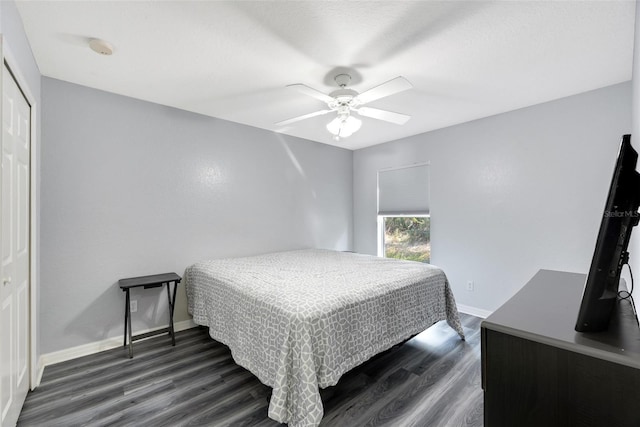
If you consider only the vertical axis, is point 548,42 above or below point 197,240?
above

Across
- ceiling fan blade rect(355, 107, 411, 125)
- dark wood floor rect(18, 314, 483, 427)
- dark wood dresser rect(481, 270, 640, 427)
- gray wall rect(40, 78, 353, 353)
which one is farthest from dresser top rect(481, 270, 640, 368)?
gray wall rect(40, 78, 353, 353)

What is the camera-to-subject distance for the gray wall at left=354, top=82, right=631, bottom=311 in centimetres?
269

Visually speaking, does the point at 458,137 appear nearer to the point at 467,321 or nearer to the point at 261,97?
the point at 467,321

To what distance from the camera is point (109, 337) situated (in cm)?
271

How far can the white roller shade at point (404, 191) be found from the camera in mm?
4055

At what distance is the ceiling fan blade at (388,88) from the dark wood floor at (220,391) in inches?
85.6

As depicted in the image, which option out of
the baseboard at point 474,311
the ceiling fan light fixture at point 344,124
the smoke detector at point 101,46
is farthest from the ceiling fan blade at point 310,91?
the baseboard at point 474,311

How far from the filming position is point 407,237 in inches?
173

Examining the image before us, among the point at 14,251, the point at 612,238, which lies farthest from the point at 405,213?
the point at 14,251

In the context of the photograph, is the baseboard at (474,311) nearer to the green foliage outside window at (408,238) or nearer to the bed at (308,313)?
the green foliage outside window at (408,238)

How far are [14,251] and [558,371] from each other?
8.63ft

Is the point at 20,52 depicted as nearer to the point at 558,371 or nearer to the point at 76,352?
the point at 76,352

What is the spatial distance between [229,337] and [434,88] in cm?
280

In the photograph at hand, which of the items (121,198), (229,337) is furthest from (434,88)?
(121,198)
